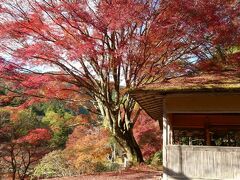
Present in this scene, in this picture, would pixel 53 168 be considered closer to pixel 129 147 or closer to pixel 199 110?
pixel 129 147

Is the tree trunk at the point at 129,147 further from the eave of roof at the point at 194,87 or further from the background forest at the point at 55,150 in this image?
the eave of roof at the point at 194,87

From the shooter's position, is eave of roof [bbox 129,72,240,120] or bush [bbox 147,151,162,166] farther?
bush [bbox 147,151,162,166]

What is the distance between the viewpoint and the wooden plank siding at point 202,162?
8.38 meters

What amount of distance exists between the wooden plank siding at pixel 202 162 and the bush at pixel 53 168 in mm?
8917

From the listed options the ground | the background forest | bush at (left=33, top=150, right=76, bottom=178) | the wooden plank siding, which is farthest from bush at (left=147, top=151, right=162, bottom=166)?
the wooden plank siding

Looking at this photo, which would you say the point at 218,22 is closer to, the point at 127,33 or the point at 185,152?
the point at 127,33

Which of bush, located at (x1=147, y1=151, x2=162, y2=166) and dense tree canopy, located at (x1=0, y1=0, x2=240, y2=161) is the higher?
dense tree canopy, located at (x1=0, y1=0, x2=240, y2=161)

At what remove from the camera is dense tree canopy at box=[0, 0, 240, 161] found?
11.5 meters

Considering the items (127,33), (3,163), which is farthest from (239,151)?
(3,163)

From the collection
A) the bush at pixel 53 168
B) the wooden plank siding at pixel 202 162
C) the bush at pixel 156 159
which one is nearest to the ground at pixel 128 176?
the wooden plank siding at pixel 202 162

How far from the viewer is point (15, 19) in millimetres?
12320

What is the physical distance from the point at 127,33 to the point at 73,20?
2267 millimetres

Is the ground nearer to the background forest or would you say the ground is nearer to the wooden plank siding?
the wooden plank siding

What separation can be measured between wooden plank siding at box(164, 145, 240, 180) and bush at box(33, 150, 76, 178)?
29.3ft
